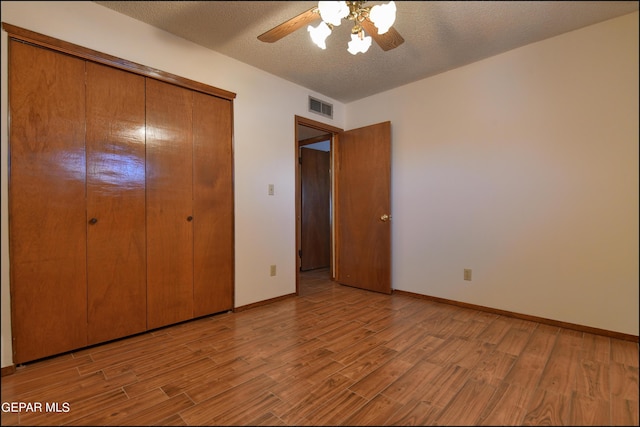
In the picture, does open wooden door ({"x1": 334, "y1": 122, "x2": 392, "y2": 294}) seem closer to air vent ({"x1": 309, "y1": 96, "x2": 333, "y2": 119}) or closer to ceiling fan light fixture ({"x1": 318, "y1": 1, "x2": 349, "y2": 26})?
air vent ({"x1": 309, "y1": 96, "x2": 333, "y2": 119})

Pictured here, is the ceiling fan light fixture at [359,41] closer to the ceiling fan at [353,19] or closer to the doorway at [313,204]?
the ceiling fan at [353,19]

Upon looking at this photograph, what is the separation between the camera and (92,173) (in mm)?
1956

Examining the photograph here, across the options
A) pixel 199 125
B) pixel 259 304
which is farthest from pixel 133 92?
pixel 259 304

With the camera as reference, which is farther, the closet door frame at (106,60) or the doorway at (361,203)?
the doorway at (361,203)

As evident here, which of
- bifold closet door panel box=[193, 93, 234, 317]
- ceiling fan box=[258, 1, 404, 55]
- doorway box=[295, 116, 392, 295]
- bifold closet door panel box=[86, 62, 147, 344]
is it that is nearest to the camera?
ceiling fan box=[258, 1, 404, 55]

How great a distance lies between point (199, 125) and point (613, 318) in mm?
3436

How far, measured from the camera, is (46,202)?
1755 millimetres

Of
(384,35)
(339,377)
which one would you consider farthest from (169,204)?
(384,35)

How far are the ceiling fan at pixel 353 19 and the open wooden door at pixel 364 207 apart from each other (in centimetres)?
159

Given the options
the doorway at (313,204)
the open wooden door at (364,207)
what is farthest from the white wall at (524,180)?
the doorway at (313,204)

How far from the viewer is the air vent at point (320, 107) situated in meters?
3.52

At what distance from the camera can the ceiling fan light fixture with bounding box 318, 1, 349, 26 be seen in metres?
1.45

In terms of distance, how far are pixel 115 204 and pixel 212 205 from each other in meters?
0.74

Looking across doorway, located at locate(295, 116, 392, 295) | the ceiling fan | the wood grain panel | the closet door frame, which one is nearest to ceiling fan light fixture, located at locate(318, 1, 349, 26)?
the ceiling fan
